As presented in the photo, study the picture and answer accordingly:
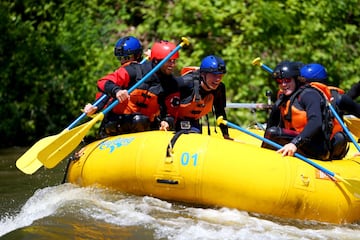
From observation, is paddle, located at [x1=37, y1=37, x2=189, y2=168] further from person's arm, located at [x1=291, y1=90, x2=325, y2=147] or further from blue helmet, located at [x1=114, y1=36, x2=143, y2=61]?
person's arm, located at [x1=291, y1=90, x2=325, y2=147]

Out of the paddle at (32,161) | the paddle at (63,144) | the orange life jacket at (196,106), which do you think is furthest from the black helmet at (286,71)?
the paddle at (32,161)

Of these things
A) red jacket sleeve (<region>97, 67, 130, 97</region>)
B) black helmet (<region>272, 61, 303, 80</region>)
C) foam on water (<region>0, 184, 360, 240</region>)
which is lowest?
foam on water (<region>0, 184, 360, 240</region>)

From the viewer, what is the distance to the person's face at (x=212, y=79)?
6527 millimetres

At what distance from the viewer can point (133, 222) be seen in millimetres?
5305

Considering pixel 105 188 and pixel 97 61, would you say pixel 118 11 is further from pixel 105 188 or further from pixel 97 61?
pixel 105 188

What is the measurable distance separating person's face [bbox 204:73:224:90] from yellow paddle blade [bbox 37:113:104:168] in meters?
1.08

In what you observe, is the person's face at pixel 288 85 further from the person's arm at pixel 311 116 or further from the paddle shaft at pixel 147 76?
the paddle shaft at pixel 147 76

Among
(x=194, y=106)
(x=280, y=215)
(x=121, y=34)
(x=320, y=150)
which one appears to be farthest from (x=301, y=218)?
(x=121, y=34)

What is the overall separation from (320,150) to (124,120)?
1956 millimetres

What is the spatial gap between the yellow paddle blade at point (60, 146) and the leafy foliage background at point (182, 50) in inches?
205

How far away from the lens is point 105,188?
243 inches

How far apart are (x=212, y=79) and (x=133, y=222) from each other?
1.87 m

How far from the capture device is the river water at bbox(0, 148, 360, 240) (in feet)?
16.5

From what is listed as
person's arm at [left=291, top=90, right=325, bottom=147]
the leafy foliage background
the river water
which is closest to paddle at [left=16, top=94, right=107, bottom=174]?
the river water
